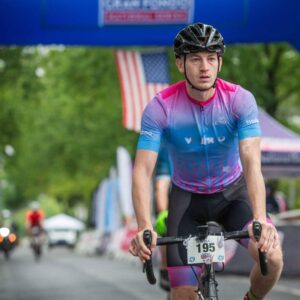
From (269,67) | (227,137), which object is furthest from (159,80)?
(269,67)

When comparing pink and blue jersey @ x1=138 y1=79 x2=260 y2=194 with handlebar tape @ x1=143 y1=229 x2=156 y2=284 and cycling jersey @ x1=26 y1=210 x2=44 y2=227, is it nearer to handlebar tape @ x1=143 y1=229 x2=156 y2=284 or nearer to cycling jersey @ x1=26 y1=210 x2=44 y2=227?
handlebar tape @ x1=143 y1=229 x2=156 y2=284

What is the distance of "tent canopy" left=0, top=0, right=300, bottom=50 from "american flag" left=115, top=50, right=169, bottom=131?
2.79 metres

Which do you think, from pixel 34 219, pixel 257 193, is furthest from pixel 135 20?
pixel 34 219

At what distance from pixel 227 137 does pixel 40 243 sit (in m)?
28.7

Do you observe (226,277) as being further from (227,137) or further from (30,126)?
(30,126)

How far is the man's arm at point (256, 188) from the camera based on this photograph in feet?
16.3

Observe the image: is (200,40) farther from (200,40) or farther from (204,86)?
(204,86)

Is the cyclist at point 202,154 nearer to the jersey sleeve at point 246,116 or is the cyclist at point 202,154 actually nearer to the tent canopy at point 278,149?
the jersey sleeve at point 246,116

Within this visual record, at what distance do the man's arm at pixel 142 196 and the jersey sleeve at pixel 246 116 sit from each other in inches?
19.4

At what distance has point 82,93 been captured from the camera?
37.1 metres

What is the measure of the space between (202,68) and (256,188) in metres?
0.72

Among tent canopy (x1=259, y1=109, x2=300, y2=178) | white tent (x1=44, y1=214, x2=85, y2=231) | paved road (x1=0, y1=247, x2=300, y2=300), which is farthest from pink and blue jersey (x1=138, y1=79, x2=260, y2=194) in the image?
white tent (x1=44, y1=214, x2=85, y2=231)

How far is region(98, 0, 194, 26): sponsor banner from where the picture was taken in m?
14.5

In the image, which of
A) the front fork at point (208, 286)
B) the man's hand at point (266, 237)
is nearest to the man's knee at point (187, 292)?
the front fork at point (208, 286)
